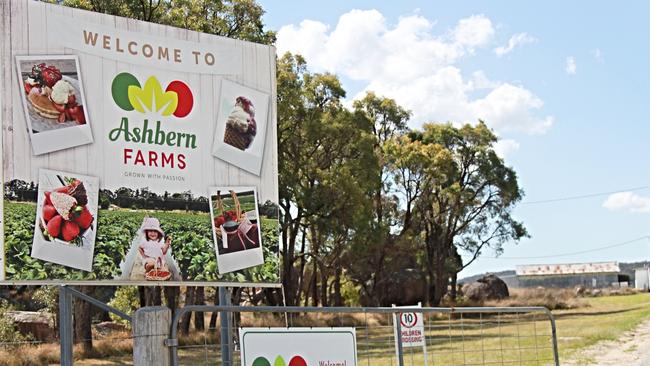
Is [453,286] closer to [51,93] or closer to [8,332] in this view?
[8,332]

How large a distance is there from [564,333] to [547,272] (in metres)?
62.2

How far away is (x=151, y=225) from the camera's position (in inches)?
290

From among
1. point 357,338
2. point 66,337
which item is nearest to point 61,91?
point 66,337

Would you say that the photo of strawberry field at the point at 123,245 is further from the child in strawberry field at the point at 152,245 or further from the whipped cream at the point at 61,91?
the whipped cream at the point at 61,91

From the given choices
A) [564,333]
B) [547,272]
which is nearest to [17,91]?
[564,333]

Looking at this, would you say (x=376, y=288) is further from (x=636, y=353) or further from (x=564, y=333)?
(x=636, y=353)

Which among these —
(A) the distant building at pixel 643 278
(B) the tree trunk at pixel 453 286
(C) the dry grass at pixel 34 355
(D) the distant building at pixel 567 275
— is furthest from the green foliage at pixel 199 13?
(D) the distant building at pixel 567 275

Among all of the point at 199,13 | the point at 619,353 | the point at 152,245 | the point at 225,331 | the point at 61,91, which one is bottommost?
the point at 619,353

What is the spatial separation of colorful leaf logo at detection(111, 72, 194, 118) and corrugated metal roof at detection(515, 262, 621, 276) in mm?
78916

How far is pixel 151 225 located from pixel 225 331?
47.6 inches

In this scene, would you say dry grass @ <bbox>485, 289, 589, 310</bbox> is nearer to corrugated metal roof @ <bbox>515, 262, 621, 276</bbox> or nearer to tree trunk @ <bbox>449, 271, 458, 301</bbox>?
tree trunk @ <bbox>449, 271, 458, 301</bbox>

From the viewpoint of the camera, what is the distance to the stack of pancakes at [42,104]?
6.67 metres

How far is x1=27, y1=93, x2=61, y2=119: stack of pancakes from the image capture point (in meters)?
6.67

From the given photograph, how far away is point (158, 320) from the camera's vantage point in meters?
4.96
